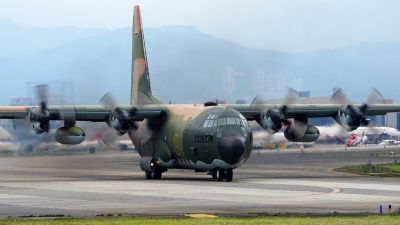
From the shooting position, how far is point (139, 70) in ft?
154

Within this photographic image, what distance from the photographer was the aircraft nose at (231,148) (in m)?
35.5

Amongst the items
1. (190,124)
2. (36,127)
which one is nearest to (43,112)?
(36,127)

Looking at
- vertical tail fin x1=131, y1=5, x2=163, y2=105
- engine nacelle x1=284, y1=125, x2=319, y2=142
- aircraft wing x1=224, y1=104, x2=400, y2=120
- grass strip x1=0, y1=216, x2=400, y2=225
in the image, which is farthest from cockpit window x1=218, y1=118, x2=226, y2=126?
grass strip x1=0, y1=216, x2=400, y2=225

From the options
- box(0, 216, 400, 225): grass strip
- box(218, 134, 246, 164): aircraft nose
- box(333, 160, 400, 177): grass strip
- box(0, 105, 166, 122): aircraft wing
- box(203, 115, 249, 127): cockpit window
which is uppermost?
box(0, 105, 166, 122): aircraft wing

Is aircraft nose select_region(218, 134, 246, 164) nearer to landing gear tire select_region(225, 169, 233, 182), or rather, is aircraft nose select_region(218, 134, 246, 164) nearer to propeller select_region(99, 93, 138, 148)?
landing gear tire select_region(225, 169, 233, 182)

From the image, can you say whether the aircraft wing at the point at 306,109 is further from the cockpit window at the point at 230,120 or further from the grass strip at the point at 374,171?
the cockpit window at the point at 230,120

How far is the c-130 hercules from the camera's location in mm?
36344

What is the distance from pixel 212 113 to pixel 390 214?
18.1 meters

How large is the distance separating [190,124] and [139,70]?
10003 mm

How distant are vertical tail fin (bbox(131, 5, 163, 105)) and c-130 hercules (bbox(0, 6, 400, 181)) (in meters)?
0.13

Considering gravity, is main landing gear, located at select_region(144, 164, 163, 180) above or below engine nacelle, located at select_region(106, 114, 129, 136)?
below

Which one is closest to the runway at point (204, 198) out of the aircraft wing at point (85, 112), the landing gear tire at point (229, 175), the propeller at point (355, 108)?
the landing gear tire at point (229, 175)

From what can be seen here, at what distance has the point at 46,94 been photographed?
126 ft

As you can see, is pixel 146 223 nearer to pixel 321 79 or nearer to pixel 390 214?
pixel 390 214
